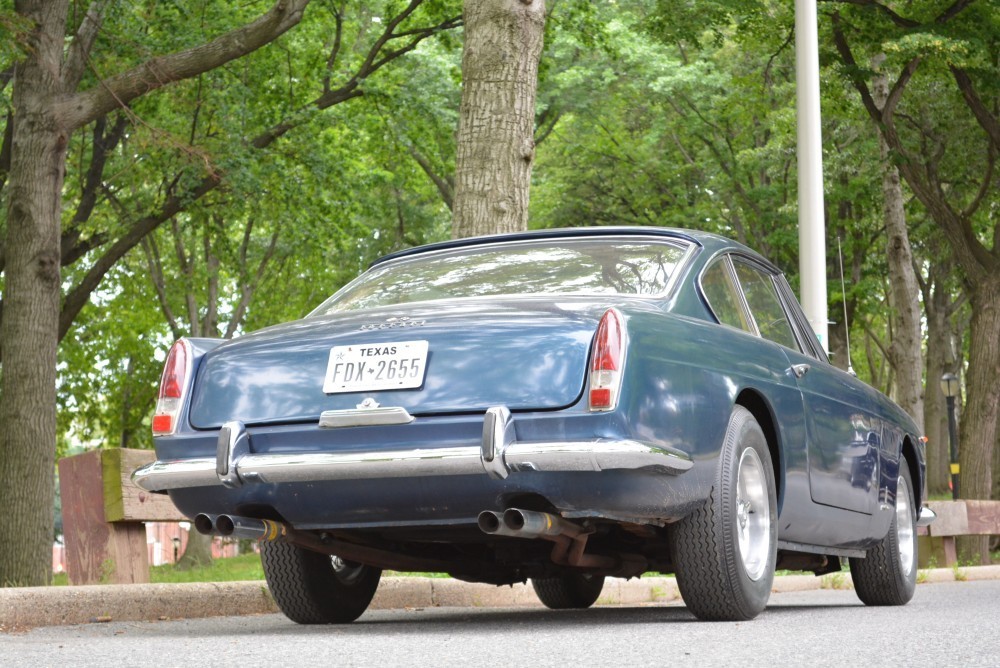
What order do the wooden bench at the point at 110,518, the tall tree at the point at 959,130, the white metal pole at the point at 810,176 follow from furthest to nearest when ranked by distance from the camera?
the tall tree at the point at 959,130, the white metal pole at the point at 810,176, the wooden bench at the point at 110,518

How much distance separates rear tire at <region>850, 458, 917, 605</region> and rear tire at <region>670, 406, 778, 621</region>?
2.20 metres

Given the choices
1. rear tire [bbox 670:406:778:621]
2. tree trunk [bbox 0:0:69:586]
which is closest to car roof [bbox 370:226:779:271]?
rear tire [bbox 670:406:778:621]

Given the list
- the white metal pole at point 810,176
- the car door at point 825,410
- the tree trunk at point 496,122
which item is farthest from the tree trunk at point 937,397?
the car door at point 825,410

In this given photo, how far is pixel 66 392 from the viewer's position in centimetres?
3572

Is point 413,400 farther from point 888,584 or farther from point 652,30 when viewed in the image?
point 652,30

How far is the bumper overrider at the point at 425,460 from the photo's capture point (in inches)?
183

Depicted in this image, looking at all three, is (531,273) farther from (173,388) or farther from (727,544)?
(173,388)

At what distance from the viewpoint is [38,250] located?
521 inches

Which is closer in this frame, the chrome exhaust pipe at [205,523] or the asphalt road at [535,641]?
the asphalt road at [535,641]

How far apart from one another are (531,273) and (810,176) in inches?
248

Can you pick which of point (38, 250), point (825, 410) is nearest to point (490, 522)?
point (825, 410)

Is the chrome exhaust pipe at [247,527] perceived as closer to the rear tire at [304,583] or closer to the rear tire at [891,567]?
the rear tire at [304,583]

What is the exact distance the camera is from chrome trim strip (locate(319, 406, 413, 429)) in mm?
4871

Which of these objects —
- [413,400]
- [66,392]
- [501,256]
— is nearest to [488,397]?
[413,400]
